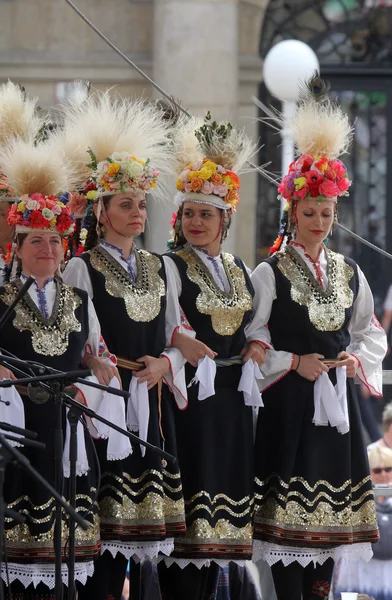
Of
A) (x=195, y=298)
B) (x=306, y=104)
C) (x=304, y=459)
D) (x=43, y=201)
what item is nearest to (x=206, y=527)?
(x=304, y=459)

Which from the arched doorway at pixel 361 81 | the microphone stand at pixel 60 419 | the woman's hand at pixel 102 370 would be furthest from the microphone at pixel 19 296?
the arched doorway at pixel 361 81

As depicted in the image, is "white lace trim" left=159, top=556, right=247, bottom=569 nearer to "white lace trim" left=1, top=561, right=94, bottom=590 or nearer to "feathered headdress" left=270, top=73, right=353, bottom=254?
"white lace trim" left=1, top=561, right=94, bottom=590

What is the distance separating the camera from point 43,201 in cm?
511

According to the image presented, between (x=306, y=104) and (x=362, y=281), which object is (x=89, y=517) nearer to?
(x=362, y=281)

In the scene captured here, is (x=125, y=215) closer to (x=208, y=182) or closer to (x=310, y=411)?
(x=208, y=182)

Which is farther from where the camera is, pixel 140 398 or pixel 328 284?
pixel 328 284

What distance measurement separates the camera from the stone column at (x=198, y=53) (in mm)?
9438

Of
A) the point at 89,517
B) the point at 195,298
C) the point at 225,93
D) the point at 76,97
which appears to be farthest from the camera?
the point at 225,93

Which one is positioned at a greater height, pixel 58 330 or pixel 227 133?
pixel 227 133

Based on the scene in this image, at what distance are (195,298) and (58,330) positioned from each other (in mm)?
642

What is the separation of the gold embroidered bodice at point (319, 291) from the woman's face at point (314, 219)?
0.08 m

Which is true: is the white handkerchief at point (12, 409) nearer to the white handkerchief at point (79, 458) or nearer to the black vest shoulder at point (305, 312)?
the white handkerchief at point (79, 458)

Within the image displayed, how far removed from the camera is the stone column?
9.44 m

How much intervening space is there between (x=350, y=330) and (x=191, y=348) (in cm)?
79
